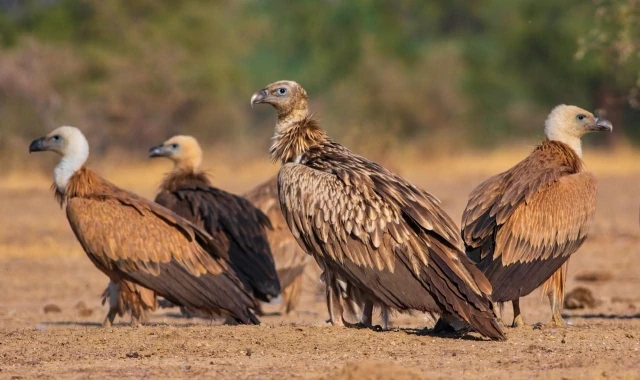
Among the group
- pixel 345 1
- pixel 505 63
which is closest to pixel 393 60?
pixel 505 63

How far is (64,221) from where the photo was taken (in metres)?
21.3

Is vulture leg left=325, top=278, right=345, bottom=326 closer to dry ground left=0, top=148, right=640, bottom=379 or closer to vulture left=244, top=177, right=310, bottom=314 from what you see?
dry ground left=0, top=148, right=640, bottom=379

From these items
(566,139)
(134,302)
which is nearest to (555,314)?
(566,139)

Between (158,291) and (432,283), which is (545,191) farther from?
(158,291)

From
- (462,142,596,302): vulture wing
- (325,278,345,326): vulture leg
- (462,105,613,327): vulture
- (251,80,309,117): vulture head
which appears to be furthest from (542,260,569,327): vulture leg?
(251,80,309,117): vulture head

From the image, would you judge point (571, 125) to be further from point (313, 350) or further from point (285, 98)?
point (313, 350)

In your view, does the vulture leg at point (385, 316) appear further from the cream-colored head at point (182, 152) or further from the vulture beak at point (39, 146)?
the cream-colored head at point (182, 152)

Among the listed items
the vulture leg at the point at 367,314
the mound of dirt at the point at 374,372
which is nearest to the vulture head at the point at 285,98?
the vulture leg at the point at 367,314

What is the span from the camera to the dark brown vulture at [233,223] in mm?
10711

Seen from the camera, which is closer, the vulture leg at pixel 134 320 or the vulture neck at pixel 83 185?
the vulture leg at pixel 134 320

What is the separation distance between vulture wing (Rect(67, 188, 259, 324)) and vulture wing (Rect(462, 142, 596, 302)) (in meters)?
2.24

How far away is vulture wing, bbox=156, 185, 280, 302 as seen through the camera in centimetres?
1070

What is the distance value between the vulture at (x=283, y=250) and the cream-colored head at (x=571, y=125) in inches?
122

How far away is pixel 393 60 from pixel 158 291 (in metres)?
33.3
